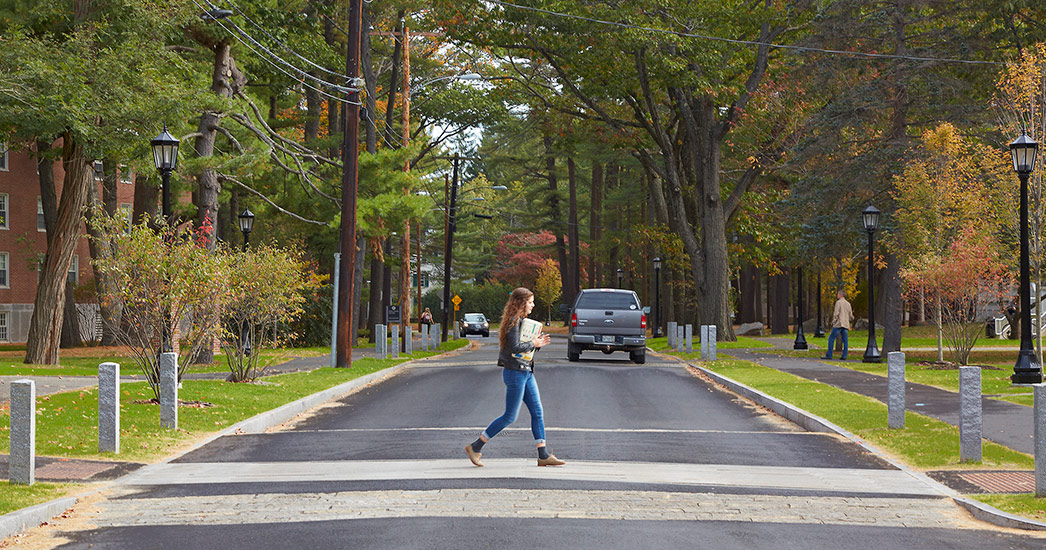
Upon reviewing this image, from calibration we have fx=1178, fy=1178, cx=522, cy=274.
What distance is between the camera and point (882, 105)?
105ft

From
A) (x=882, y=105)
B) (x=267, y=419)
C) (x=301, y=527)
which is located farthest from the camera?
(x=882, y=105)

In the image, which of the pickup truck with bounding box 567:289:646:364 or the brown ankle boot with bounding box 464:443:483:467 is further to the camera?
the pickup truck with bounding box 567:289:646:364

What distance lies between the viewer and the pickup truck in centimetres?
3158

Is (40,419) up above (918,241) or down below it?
below

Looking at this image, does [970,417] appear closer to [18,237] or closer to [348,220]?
[348,220]

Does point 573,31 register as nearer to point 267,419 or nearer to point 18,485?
point 267,419

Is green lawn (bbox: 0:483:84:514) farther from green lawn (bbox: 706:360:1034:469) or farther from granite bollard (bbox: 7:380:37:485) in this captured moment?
green lawn (bbox: 706:360:1034:469)

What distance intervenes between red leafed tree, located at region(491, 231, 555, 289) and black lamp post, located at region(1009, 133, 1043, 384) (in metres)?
74.8

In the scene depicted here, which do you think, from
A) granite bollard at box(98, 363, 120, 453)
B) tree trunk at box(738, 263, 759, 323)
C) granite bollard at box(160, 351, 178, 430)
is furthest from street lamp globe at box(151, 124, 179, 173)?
tree trunk at box(738, 263, 759, 323)

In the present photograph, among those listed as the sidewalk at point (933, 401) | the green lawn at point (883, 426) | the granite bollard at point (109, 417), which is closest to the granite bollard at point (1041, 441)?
the green lawn at point (883, 426)

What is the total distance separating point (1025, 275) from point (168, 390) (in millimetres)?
15096

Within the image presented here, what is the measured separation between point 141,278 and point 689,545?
11364 millimetres

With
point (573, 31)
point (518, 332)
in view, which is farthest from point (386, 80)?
point (518, 332)

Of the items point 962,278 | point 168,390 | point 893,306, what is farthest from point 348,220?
point 893,306
